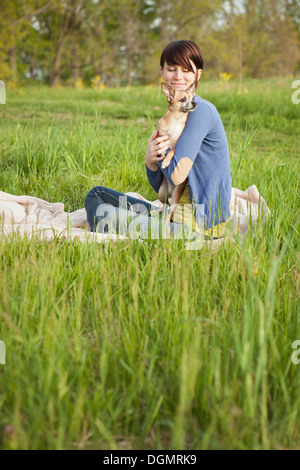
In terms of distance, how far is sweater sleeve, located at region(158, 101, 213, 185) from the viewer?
2422mm

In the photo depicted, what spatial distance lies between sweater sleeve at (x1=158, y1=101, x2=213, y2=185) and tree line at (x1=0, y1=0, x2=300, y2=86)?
728 inches

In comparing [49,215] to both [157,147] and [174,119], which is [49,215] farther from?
[174,119]

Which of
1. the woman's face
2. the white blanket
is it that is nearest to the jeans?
the white blanket

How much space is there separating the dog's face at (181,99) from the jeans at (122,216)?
1.92 feet

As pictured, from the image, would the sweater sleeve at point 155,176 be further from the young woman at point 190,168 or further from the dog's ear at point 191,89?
the dog's ear at point 191,89

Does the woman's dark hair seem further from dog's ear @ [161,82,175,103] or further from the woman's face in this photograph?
dog's ear @ [161,82,175,103]

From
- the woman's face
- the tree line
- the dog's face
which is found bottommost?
the dog's face

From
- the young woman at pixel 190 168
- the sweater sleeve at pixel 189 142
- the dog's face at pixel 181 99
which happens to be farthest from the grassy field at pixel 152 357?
the dog's face at pixel 181 99

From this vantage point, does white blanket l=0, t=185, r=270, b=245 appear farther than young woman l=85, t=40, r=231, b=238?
Yes

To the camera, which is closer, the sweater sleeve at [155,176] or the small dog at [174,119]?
the small dog at [174,119]

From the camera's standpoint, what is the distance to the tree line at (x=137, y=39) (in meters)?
22.8

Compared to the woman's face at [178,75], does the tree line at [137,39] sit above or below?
above
